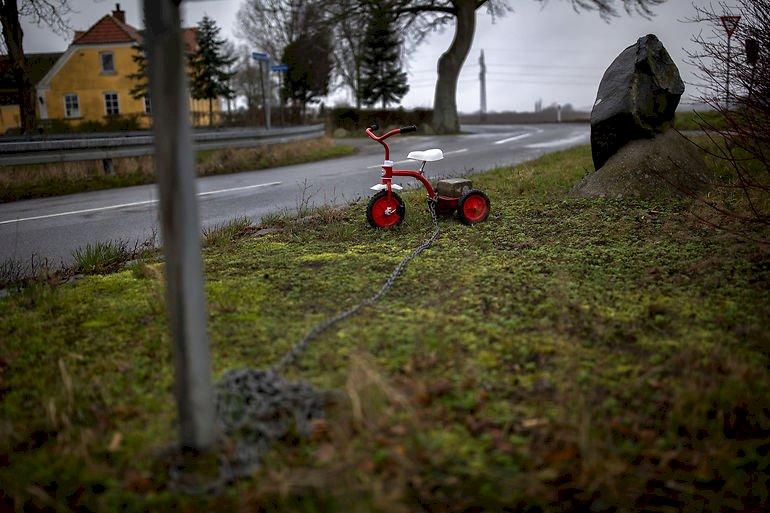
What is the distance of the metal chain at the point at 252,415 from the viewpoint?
2549 millimetres

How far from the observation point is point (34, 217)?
8.75m

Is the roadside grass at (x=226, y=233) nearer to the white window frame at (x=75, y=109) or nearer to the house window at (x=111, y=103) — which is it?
the house window at (x=111, y=103)

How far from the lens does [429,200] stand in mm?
7102

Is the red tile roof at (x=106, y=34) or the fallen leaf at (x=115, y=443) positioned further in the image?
the red tile roof at (x=106, y=34)

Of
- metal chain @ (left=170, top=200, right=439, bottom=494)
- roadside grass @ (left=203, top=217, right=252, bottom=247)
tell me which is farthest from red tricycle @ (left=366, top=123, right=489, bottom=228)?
metal chain @ (left=170, top=200, right=439, bottom=494)

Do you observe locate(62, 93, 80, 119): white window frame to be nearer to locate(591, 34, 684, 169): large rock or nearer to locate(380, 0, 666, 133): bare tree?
locate(380, 0, 666, 133): bare tree

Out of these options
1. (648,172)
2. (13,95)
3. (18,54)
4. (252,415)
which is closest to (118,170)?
(648,172)

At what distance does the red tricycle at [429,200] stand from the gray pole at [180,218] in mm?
4012

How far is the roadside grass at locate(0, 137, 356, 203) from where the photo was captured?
37.8 feet

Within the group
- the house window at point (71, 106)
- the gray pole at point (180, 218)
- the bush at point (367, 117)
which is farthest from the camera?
the house window at point (71, 106)

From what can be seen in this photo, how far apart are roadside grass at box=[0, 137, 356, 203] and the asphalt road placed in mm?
629

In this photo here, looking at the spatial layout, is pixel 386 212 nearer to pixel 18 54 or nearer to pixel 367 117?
pixel 18 54

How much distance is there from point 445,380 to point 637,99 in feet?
21.3

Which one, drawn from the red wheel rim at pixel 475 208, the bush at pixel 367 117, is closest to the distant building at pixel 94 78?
the bush at pixel 367 117
